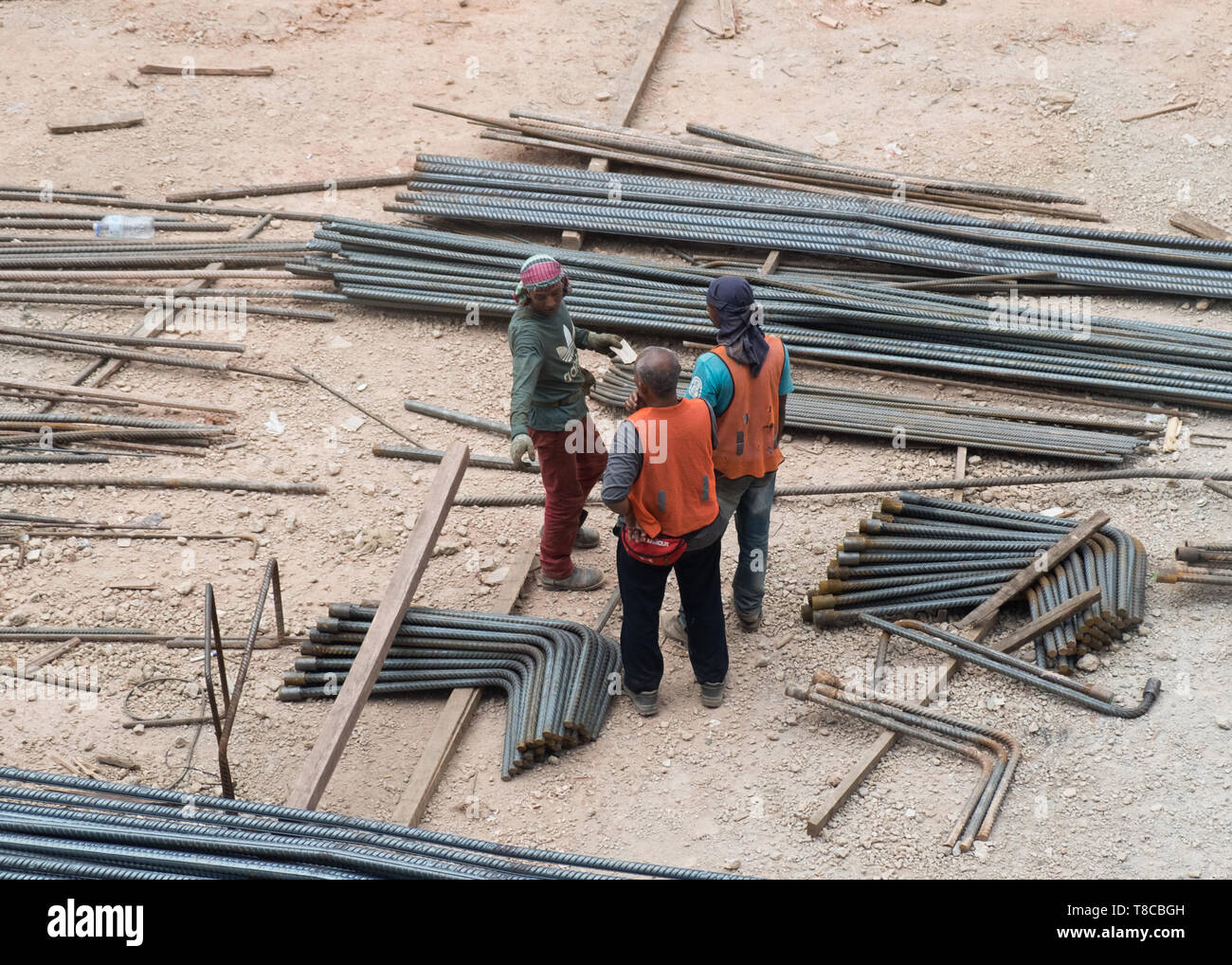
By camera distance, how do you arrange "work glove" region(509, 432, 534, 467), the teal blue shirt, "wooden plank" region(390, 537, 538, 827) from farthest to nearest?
"work glove" region(509, 432, 534, 467) → the teal blue shirt → "wooden plank" region(390, 537, 538, 827)

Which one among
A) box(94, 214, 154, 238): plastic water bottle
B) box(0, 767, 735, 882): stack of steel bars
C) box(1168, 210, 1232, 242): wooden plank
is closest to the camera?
box(0, 767, 735, 882): stack of steel bars

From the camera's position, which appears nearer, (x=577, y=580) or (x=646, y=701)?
(x=646, y=701)

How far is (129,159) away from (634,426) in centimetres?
819

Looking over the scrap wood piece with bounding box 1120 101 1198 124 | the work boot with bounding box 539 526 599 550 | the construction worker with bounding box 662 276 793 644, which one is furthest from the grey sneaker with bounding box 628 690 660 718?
the scrap wood piece with bounding box 1120 101 1198 124

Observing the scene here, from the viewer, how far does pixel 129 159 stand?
1145cm

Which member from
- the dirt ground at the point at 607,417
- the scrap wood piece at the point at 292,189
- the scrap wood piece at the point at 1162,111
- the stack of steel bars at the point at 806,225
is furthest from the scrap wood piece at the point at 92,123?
the scrap wood piece at the point at 1162,111

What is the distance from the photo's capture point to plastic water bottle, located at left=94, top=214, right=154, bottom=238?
1033 cm

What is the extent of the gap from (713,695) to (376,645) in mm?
1706

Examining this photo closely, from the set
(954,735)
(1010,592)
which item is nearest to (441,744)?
(954,735)

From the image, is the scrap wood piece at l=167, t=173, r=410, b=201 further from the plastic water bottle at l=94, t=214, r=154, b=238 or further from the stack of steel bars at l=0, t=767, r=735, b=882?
the stack of steel bars at l=0, t=767, r=735, b=882

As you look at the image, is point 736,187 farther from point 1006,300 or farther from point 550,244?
point 1006,300

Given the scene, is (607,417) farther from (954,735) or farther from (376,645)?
(954,735)

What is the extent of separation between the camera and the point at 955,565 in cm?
654

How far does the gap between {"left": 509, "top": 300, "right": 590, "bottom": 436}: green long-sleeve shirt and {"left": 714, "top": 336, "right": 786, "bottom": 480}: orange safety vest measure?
940mm
